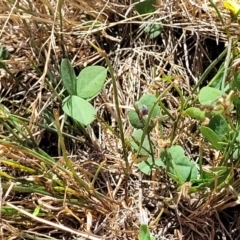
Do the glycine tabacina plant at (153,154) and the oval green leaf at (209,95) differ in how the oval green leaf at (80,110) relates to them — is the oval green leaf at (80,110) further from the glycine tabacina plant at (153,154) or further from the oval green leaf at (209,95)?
the oval green leaf at (209,95)

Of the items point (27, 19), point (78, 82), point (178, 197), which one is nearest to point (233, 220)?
point (178, 197)

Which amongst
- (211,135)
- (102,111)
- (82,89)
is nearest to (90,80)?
(82,89)

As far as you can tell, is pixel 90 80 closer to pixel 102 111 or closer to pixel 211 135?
pixel 102 111

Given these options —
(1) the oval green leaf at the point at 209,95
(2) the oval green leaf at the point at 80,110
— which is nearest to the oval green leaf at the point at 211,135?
(1) the oval green leaf at the point at 209,95

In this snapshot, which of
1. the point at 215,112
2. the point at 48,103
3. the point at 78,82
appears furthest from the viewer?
the point at 48,103

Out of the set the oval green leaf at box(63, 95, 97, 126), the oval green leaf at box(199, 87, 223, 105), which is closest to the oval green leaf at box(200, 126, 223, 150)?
the oval green leaf at box(199, 87, 223, 105)

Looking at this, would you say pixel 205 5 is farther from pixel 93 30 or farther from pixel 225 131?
pixel 225 131

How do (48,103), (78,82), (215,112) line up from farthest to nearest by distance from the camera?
(48,103) < (78,82) < (215,112)

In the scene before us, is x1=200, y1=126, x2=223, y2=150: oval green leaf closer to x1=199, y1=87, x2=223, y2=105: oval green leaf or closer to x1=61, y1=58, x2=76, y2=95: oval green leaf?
x1=199, y1=87, x2=223, y2=105: oval green leaf
